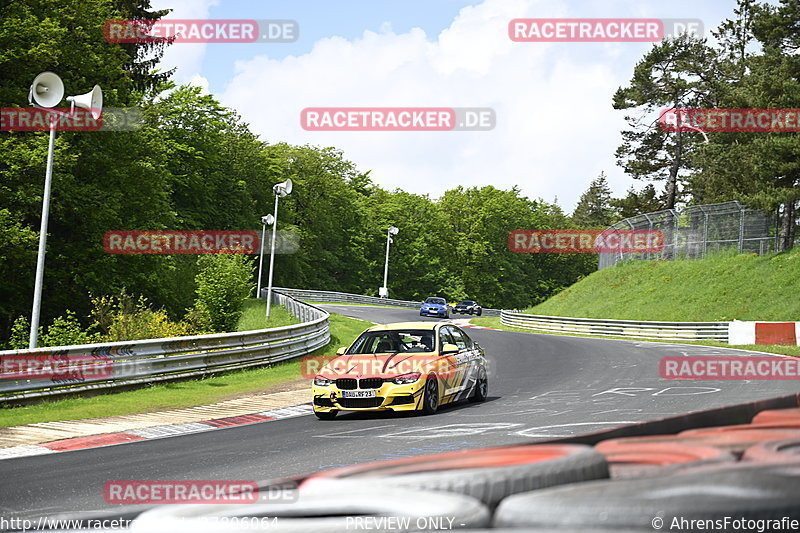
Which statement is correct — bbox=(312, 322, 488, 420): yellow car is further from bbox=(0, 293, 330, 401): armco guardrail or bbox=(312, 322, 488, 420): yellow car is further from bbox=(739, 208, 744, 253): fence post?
bbox=(739, 208, 744, 253): fence post

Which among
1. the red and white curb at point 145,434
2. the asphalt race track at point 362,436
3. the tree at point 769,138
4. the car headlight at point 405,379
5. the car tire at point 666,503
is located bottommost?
the red and white curb at point 145,434

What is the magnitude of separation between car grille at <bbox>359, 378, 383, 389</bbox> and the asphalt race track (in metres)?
0.56

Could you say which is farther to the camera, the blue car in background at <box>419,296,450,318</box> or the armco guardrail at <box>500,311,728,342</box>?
the blue car in background at <box>419,296,450,318</box>

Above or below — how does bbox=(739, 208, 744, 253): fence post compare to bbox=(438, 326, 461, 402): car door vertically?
above

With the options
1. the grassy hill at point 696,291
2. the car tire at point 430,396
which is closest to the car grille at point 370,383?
the car tire at point 430,396

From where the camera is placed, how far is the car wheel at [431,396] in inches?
544

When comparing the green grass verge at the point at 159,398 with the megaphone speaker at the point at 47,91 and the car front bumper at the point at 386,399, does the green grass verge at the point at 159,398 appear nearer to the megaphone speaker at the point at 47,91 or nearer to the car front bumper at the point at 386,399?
the car front bumper at the point at 386,399

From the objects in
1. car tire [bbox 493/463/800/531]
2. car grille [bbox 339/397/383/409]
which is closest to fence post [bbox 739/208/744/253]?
car grille [bbox 339/397/383/409]

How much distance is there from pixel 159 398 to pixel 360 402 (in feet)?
15.3

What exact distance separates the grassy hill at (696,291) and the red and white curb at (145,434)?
3179 centimetres

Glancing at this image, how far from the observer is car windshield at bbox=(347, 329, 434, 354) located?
14.8 meters

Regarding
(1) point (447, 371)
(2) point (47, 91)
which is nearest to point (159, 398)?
(1) point (447, 371)

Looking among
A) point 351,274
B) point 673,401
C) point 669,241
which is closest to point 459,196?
point 351,274

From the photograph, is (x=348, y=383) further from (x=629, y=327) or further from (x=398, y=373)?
(x=629, y=327)
